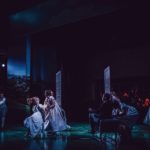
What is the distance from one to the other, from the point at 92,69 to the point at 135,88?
2594 mm

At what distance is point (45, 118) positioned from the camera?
38.4ft

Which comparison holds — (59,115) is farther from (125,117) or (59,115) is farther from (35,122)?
(125,117)

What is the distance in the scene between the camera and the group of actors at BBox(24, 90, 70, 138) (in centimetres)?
1079

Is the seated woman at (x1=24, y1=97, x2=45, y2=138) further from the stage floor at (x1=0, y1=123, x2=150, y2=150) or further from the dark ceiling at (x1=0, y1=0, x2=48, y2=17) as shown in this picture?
the dark ceiling at (x1=0, y1=0, x2=48, y2=17)

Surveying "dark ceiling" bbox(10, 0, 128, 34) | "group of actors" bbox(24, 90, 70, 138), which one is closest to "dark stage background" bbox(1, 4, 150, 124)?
"dark ceiling" bbox(10, 0, 128, 34)

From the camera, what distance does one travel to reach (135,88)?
644 inches

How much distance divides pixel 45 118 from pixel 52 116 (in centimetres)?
26

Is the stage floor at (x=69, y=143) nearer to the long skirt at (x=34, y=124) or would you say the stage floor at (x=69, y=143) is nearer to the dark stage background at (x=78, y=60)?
the long skirt at (x=34, y=124)

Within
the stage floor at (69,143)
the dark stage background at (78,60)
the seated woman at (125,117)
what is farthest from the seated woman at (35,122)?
the dark stage background at (78,60)

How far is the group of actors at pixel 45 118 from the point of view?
10789 mm

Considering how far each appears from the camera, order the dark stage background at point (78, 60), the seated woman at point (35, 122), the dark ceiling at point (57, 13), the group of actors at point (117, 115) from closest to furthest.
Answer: the group of actors at point (117, 115) < the seated woman at point (35, 122) < the dark ceiling at point (57, 13) < the dark stage background at point (78, 60)

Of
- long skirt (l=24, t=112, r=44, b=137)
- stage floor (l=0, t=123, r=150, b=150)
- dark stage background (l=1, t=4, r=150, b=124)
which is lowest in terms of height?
stage floor (l=0, t=123, r=150, b=150)

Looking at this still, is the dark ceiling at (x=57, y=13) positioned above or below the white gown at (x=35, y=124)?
above

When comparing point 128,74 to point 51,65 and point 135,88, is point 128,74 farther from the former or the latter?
point 51,65
